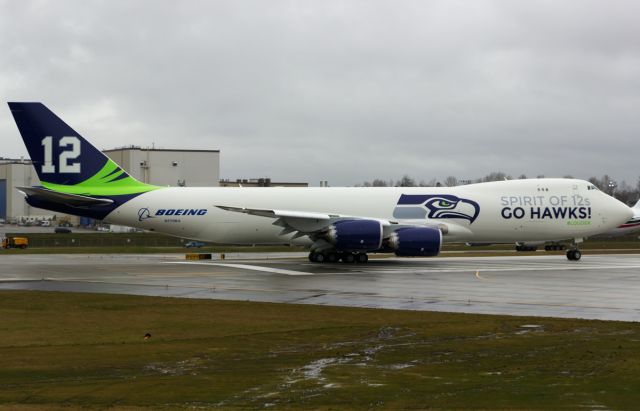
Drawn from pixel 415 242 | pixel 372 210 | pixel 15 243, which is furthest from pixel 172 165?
pixel 415 242

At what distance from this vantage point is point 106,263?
42062mm

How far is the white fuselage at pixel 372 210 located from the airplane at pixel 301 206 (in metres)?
0.05

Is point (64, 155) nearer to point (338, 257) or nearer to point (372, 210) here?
point (338, 257)

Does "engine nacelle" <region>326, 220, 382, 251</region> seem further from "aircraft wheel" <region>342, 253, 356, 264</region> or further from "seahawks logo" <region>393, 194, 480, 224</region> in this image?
"seahawks logo" <region>393, 194, 480, 224</region>

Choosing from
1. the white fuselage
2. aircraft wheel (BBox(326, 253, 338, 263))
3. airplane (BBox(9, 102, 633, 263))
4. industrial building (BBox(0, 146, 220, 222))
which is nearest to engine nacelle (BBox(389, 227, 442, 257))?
airplane (BBox(9, 102, 633, 263))

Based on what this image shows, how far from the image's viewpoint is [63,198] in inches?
1555

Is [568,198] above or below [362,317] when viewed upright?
above

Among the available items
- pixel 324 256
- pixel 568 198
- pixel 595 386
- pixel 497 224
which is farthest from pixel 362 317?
pixel 568 198

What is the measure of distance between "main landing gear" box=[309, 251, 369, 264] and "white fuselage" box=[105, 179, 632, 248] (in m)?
1.25

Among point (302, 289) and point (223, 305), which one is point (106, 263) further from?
point (223, 305)

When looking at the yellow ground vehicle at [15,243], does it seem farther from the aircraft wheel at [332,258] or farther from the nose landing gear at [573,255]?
the nose landing gear at [573,255]

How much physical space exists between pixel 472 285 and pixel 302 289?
6.56 meters

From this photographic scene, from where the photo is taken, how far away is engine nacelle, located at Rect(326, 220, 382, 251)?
38531 millimetres

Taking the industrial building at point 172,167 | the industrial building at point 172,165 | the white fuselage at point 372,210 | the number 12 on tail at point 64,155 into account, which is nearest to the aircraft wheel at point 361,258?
the white fuselage at point 372,210
